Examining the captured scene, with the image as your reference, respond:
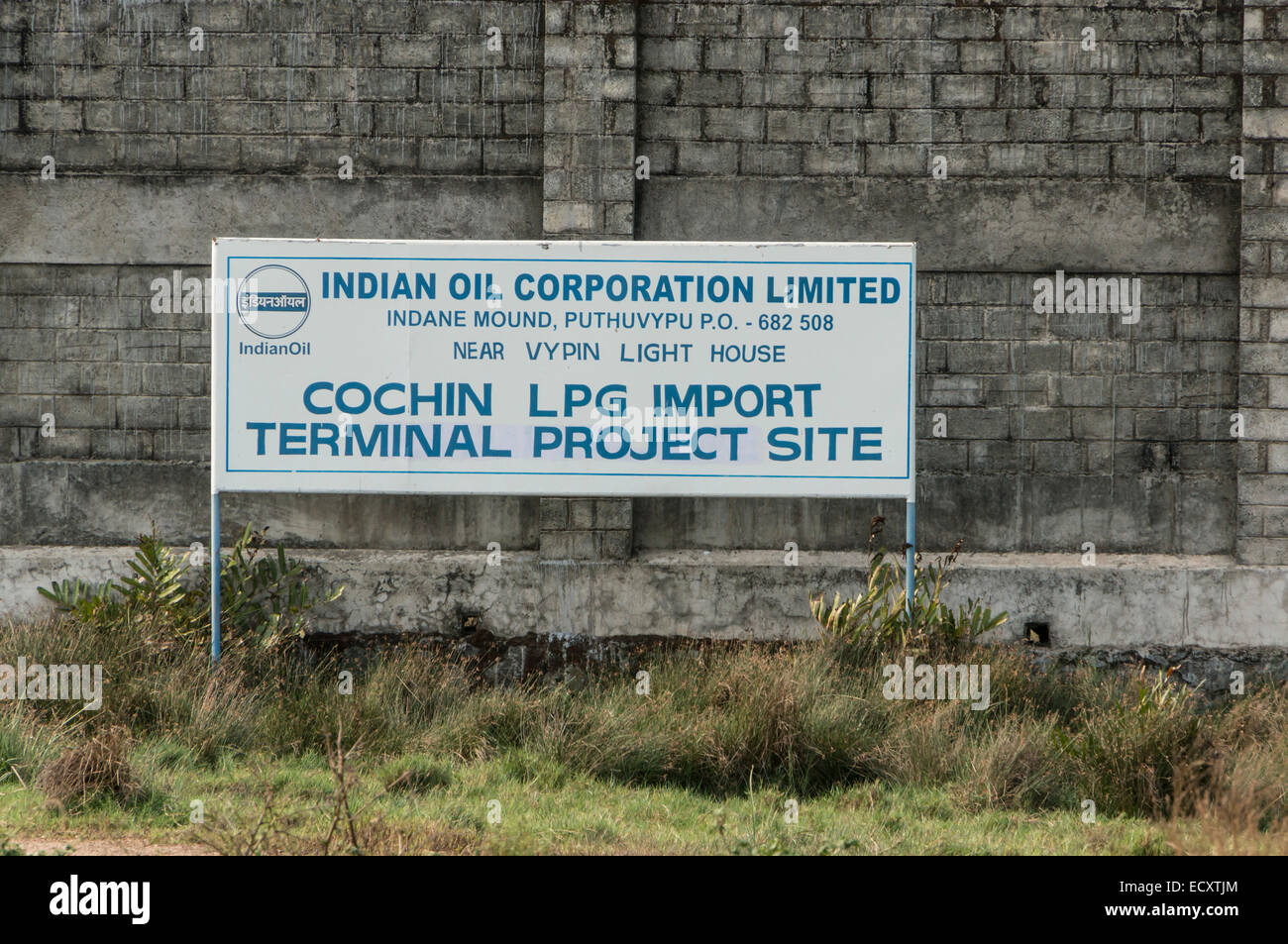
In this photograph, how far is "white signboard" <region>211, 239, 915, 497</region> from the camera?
6.88 metres

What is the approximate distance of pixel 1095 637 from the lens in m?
7.46

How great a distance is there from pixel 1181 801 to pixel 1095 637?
95.9 inches

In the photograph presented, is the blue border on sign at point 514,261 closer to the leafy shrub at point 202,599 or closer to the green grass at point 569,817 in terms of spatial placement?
the leafy shrub at point 202,599

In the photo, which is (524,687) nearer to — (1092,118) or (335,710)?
(335,710)

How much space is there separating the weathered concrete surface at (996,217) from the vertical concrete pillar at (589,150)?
1.12 feet

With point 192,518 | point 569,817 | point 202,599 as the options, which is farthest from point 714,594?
point 192,518

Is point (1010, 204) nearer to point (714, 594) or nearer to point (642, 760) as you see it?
point (714, 594)

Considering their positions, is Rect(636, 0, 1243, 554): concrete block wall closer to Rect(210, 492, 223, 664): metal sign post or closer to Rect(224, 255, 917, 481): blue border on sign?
Rect(224, 255, 917, 481): blue border on sign

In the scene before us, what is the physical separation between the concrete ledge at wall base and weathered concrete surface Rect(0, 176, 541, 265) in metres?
2.17

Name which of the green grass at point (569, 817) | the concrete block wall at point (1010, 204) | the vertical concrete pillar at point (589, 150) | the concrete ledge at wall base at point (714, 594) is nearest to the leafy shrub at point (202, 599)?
the concrete ledge at wall base at point (714, 594)

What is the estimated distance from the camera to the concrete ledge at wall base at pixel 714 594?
7.44 m

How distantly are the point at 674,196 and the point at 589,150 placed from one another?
662 millimetres

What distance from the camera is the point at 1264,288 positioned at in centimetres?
752

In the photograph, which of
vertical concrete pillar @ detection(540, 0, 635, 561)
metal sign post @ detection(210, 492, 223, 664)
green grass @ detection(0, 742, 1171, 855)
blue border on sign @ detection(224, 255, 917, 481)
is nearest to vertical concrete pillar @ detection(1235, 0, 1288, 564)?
blue border on sign @ detection(224, 255, 917, 481)
